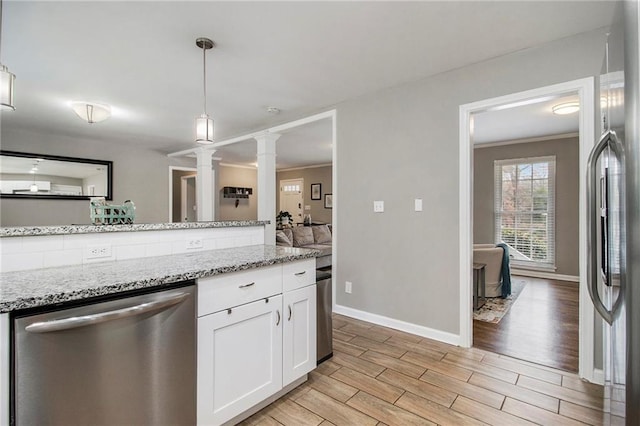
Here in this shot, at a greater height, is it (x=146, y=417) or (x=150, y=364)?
(x=150, y=364)

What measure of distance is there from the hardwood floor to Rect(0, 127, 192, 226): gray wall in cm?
610

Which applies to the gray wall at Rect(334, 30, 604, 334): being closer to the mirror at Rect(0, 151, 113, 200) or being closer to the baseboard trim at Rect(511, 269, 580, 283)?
the baseboard trim at Rect(511, 269, 580, 283)

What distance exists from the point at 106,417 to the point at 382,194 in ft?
8.66

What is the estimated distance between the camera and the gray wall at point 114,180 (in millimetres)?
4797

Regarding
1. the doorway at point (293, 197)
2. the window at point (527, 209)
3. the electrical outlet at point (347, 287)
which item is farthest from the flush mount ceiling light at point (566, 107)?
the doorway at point (293, 197)

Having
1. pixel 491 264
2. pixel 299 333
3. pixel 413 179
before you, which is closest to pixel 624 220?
pixel 299 333

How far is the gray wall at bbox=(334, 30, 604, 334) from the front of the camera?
2436 millimetres

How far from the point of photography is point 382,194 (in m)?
3.16

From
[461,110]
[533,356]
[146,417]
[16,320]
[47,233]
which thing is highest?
[461,110]

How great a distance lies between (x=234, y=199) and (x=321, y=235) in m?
2.89

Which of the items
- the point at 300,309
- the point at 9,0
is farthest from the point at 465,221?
the point at 9,0

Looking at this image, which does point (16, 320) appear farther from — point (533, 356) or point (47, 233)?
point (533, 356)

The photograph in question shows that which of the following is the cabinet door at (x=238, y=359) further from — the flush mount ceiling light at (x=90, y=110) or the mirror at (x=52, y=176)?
the mirror at (x=52, y=176)

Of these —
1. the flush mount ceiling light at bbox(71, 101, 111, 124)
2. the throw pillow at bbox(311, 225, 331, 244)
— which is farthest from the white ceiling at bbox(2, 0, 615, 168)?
the throw pillow at bbox(311, 225, 331, 244)
